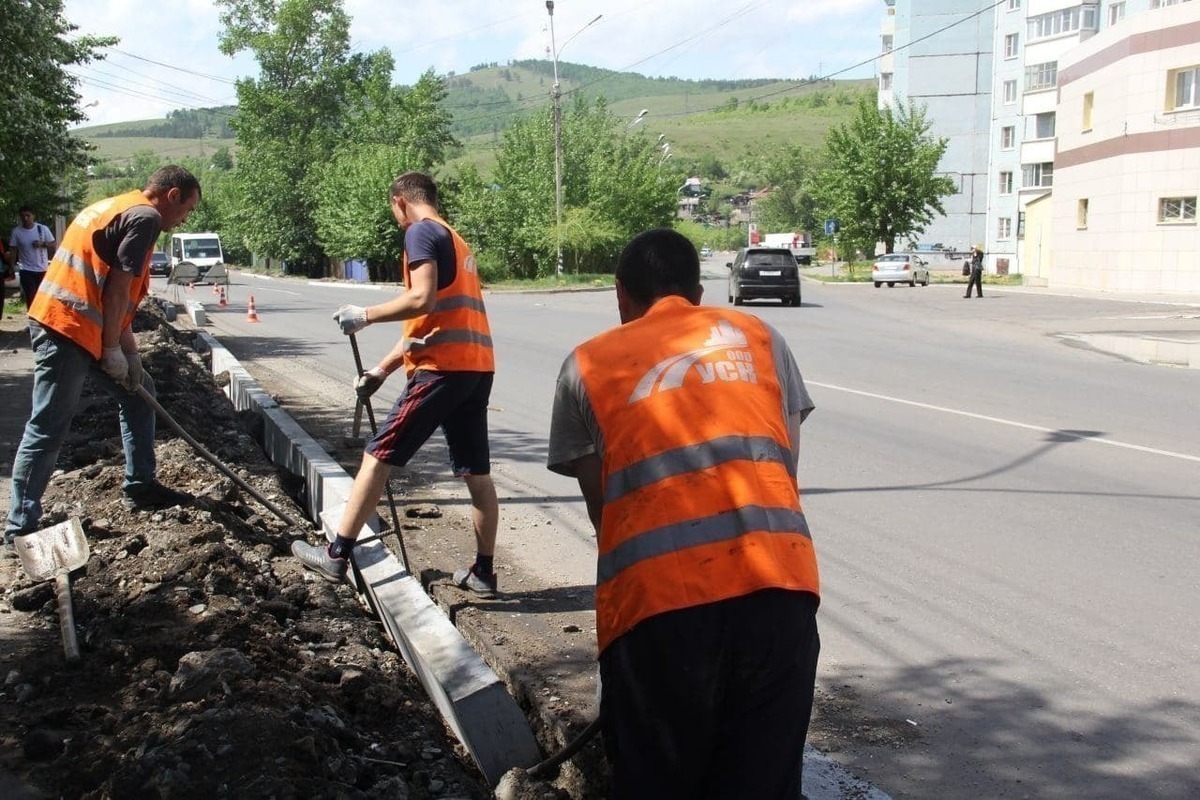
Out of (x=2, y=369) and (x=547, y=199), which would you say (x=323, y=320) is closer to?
(x=2, y=369)

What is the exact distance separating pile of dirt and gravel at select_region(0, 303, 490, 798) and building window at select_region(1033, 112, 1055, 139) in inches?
2540

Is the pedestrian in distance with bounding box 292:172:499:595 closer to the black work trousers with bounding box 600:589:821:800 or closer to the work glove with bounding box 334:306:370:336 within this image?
the work glove with bounding box 334:306:370:336

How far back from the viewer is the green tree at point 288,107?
65688 mm

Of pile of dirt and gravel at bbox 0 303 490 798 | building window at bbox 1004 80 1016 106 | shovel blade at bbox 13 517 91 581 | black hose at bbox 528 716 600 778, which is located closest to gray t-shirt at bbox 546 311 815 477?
black hose at bbox 528 716 600 778

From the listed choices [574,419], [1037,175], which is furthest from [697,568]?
[1037,175]

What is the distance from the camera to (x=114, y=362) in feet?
17.8

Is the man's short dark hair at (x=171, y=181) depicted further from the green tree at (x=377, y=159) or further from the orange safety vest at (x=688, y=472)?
the green tree at (x=377, y=159)

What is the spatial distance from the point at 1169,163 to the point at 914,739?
3786 centimetres

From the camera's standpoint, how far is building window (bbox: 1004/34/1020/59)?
7087 centimetres

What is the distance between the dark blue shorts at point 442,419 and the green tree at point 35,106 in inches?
480

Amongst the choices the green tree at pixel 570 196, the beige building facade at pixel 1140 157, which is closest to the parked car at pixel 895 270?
the beige building facade at pixel 1140 157

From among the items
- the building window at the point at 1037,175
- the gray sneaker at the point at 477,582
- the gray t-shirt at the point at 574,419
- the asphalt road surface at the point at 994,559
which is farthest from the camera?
the building window at the point at 1037,175

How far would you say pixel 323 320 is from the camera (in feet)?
80.1

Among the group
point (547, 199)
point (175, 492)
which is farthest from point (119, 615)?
point (547, 199)
